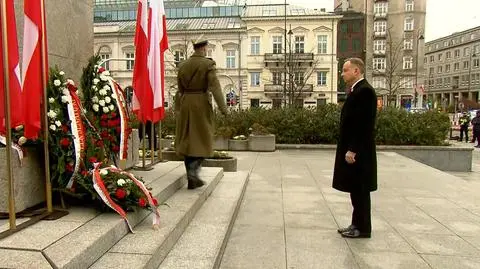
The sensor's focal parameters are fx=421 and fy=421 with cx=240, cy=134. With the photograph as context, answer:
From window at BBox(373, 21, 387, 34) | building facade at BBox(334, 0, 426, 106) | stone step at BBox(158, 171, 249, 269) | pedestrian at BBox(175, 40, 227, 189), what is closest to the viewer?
stone step at BBox(158, 171, 249, 269)

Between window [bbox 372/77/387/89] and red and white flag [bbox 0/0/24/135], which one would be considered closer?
red and white flag [bbox 0/0/24/135]

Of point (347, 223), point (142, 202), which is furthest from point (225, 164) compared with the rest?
point (142, 202)

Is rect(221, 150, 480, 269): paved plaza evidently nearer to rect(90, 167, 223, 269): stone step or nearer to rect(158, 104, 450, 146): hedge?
rect(90, 167, 223, 269): stone step

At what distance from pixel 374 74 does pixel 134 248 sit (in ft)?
234

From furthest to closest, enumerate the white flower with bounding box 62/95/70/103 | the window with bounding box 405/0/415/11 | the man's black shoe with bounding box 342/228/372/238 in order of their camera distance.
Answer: the window with bounding box 405/0/415/11 < the man's black shoe with bounding box 342/228/372/238 < the white flower with bounding box 62/95/70/103

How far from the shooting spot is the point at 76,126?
13.4 feet

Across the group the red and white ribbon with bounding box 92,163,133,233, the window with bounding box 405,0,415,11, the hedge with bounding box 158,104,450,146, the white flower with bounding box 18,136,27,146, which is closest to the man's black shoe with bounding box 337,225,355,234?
the red and white ribbon with bounding box 92,163,133,233

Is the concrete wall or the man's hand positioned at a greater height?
the concrete wall

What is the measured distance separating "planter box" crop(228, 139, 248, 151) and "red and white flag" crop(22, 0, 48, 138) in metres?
11.0

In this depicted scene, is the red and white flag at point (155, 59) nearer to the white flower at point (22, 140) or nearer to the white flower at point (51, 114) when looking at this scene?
the white flower at point (51, 114)

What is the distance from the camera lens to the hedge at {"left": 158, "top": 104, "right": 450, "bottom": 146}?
15086 mm

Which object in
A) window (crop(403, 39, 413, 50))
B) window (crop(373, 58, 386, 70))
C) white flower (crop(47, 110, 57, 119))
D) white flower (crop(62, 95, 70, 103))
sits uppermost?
window (crop(403, 39, 413, 50))

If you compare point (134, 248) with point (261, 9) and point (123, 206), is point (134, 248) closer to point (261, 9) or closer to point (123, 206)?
point (123, 206)

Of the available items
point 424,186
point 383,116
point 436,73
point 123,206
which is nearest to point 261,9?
point 383,116
